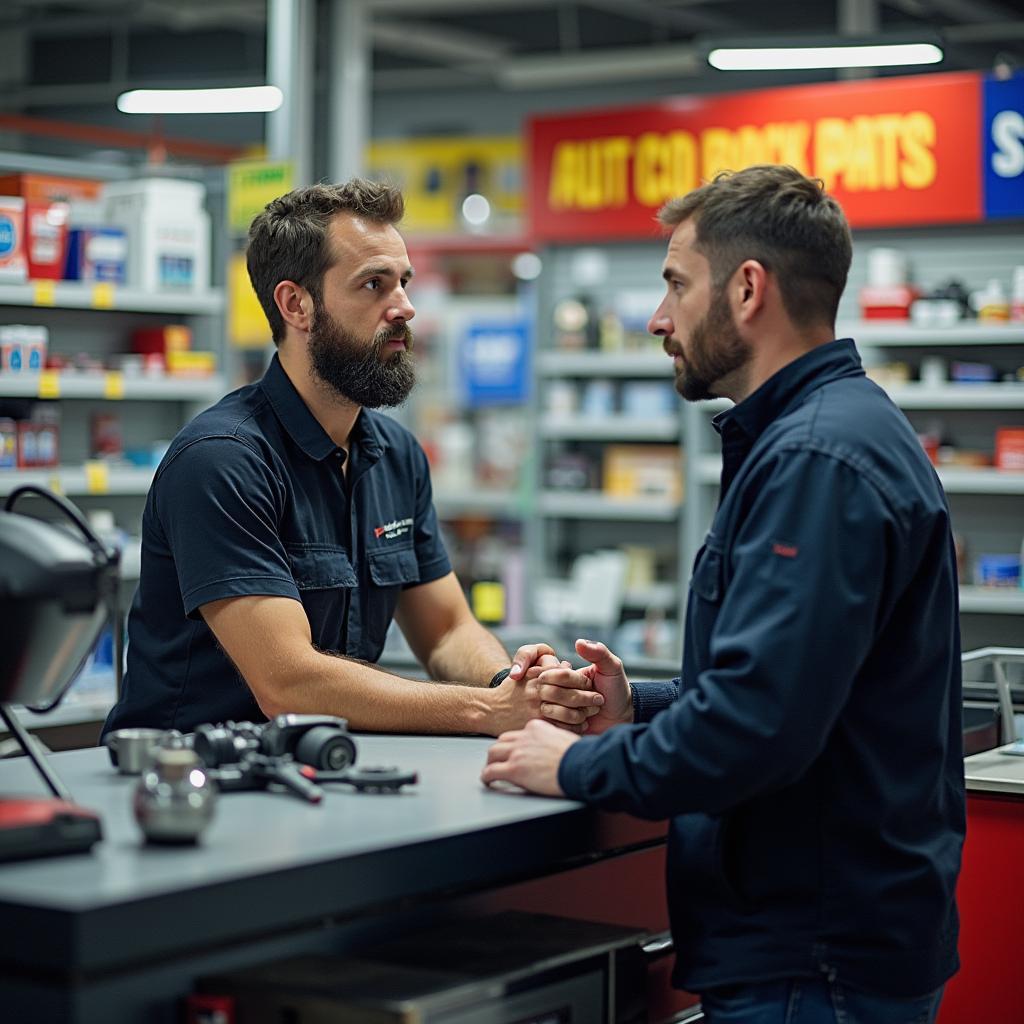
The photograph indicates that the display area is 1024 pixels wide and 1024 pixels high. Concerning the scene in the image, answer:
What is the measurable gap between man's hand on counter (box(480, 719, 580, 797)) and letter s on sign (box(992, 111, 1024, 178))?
18.3 ft

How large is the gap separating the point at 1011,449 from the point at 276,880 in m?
5.78

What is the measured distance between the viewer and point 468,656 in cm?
333

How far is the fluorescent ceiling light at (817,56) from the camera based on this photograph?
24.1ft

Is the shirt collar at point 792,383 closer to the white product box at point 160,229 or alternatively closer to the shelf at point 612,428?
the white product box at point 160,229

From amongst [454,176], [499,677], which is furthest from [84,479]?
[454,176]

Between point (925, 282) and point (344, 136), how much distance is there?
10.4 ft

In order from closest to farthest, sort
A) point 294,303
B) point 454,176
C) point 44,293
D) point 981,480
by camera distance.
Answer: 1. point 294,303
2. point 44,293
3. point 981,480
4. point 454,176

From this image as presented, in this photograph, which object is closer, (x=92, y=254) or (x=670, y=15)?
(x=92, y=254)

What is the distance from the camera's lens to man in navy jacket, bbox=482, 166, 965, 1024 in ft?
6.44

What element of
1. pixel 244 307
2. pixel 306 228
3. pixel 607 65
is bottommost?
pixel 306 228

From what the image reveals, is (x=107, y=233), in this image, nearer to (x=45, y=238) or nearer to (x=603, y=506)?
(x=45, y=238)

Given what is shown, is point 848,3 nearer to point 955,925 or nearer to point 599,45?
point 599,45

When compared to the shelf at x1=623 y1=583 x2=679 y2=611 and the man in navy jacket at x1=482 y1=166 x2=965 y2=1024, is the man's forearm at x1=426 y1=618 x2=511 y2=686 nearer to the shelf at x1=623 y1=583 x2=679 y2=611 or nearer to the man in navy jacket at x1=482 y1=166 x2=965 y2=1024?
the man in navy jacket at x1=482 y1=166 x2=965 y2=1024

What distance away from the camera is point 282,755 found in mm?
2293
